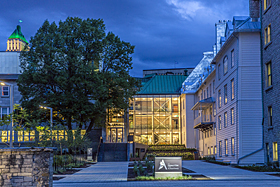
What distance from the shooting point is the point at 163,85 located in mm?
66500

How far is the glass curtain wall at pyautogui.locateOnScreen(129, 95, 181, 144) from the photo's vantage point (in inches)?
2437

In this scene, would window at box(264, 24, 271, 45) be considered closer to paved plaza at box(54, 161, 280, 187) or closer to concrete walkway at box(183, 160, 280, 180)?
concrete walkway at box(183, 160, 280, 180)

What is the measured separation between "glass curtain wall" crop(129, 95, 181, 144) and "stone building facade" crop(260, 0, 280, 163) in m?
32.6

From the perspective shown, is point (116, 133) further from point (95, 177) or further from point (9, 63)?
point (95, 177)

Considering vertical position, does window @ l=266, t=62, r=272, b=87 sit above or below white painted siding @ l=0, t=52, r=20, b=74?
below

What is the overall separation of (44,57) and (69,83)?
3.69 meters

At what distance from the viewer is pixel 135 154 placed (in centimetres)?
4834

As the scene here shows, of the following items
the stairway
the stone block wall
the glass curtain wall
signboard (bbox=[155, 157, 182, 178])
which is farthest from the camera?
the glass curtain wall

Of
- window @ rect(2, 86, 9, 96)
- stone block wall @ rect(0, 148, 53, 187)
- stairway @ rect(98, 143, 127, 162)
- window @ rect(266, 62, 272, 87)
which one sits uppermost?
window @ rect(2, 86, 9, 96)

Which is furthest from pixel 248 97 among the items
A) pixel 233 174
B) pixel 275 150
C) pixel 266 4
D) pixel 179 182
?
pixel 179 182

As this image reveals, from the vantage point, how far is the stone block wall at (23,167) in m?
12.2

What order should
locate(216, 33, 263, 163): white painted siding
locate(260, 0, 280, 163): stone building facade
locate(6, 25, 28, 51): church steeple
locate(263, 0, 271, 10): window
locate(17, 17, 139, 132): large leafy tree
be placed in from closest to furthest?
locate(260, 0, 280, 163): stone building facade
locate(263, 0, 271, 10): window
locate(216, 33, 263, 163): white painted siding
locate(17, 17, 139, 132): large leafy tree
locate(6, 25, 28, 51): church steeple

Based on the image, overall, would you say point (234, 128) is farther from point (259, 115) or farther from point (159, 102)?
point (159, 102)

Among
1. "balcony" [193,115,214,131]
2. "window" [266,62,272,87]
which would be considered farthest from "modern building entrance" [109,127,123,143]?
"window" [266,62,272,87]
